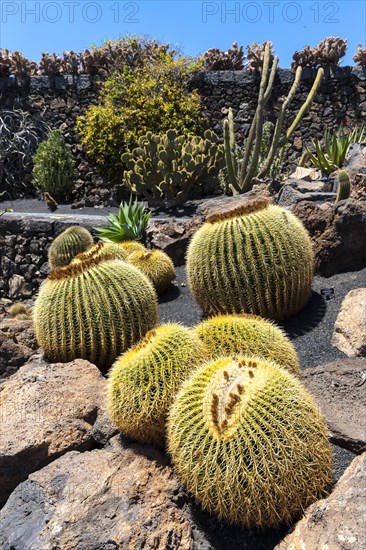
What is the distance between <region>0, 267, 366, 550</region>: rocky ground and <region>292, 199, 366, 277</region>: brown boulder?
4.24 feet

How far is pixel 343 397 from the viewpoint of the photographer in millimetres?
3092

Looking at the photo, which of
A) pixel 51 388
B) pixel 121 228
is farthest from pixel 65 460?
pixel 121 228

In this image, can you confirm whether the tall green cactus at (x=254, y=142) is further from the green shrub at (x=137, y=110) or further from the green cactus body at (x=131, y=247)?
the green shrub at (x=137, y=110)

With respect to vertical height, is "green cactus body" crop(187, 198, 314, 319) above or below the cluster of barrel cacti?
below

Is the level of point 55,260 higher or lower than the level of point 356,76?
lower

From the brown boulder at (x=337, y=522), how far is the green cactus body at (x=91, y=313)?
7.77 ft

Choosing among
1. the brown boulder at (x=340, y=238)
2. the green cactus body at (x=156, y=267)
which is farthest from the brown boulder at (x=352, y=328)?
the green cactus body at (x=156, y=267)

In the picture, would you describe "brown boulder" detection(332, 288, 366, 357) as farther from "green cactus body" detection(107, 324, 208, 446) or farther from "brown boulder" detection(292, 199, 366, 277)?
"green cactus body" detection(107, 324, 208, 446)

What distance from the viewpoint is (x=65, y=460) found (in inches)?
119

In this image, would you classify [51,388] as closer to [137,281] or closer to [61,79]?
[137,281]

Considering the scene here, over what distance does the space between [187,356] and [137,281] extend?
1.71 metres

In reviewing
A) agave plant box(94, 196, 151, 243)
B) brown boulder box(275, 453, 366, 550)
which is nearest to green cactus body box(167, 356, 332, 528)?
brown boulder box(275, 453, 366, 550)

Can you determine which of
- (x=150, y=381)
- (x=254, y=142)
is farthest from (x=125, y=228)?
(x=150, y=381)

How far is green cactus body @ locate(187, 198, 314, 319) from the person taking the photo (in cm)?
433
